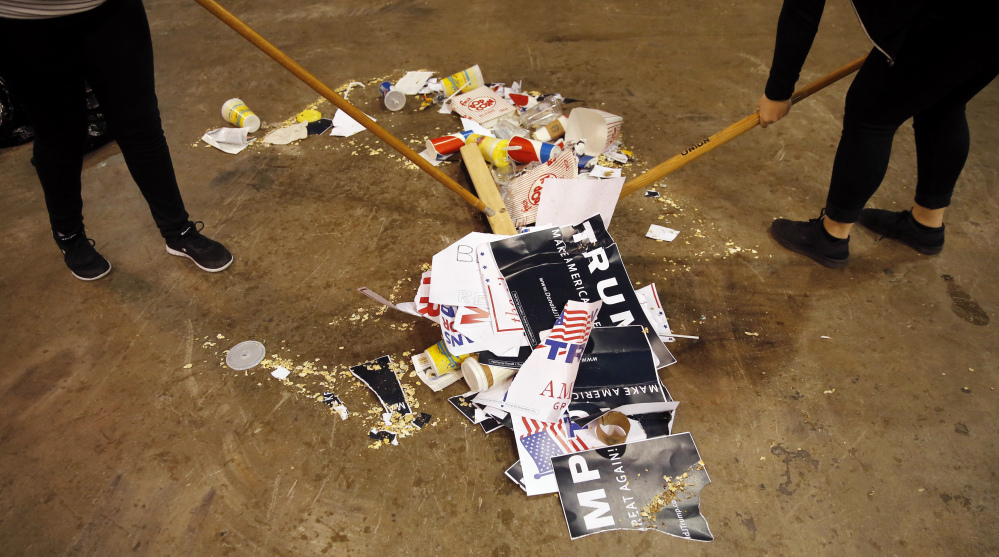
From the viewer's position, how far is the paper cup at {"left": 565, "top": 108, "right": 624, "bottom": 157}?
7.54ft

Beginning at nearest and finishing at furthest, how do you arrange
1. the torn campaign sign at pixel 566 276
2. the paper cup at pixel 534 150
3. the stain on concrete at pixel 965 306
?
the torn campaign sign at pixel 566 276
the stain on concrete at pixel 965 306
the paper cup at pixel 534 150

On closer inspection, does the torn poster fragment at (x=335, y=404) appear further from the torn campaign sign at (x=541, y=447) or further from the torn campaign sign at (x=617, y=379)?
the torn campaign sign at (x=617, y=379)

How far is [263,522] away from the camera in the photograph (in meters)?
1.33

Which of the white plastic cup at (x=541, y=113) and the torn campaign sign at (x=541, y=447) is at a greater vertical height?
the white plastic cup at (x=541, y=113)

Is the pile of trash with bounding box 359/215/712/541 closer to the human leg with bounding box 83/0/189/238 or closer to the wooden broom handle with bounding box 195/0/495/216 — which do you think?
the wooden broom handle with bounding box 195/0/495/216

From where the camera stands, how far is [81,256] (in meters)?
1.91

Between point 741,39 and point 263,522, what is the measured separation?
3256 mm

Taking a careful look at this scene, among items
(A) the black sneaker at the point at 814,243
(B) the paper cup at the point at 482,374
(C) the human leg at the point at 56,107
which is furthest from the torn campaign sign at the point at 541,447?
(C) the human leg at the point at 56,107

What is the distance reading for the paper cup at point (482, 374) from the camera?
4.96 feet

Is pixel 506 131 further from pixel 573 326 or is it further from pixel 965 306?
pixel 965 306

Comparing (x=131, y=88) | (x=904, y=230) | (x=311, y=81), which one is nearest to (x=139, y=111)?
(x=131, y=88)

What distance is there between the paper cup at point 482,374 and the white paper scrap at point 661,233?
0.83m

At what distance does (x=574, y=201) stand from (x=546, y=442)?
32.2 inches

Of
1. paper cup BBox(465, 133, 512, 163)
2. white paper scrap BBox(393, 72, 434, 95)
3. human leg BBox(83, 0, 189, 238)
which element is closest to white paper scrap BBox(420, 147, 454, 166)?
paper cup BBox(465, 133, 512, 163)
